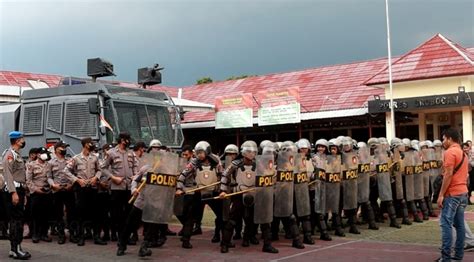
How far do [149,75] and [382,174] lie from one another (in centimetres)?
635

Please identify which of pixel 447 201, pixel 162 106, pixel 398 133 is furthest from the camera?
Result: pixel 398 133

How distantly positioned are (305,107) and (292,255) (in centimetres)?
1564

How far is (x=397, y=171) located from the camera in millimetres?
11969

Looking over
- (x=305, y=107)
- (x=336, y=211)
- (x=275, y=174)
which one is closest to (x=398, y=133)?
(x=305, y=107)

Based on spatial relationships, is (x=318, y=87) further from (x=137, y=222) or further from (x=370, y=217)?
(x=137, y=222)

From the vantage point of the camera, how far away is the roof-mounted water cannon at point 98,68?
13.6 meters

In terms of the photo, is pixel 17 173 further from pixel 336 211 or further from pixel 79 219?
pixel 336 211

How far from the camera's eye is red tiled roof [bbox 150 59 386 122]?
2314cm

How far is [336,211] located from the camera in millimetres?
10531

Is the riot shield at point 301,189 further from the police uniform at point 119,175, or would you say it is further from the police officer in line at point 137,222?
the police uniform at point 119,175

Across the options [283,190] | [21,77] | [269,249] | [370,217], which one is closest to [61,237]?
[269,249]

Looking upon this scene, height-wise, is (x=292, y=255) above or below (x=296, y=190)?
below

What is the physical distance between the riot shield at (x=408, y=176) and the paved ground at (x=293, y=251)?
128 cm

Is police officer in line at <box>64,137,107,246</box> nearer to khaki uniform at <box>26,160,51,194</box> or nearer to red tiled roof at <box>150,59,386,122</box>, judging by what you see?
khaki uniform at <box>26,160,51,194</box>
